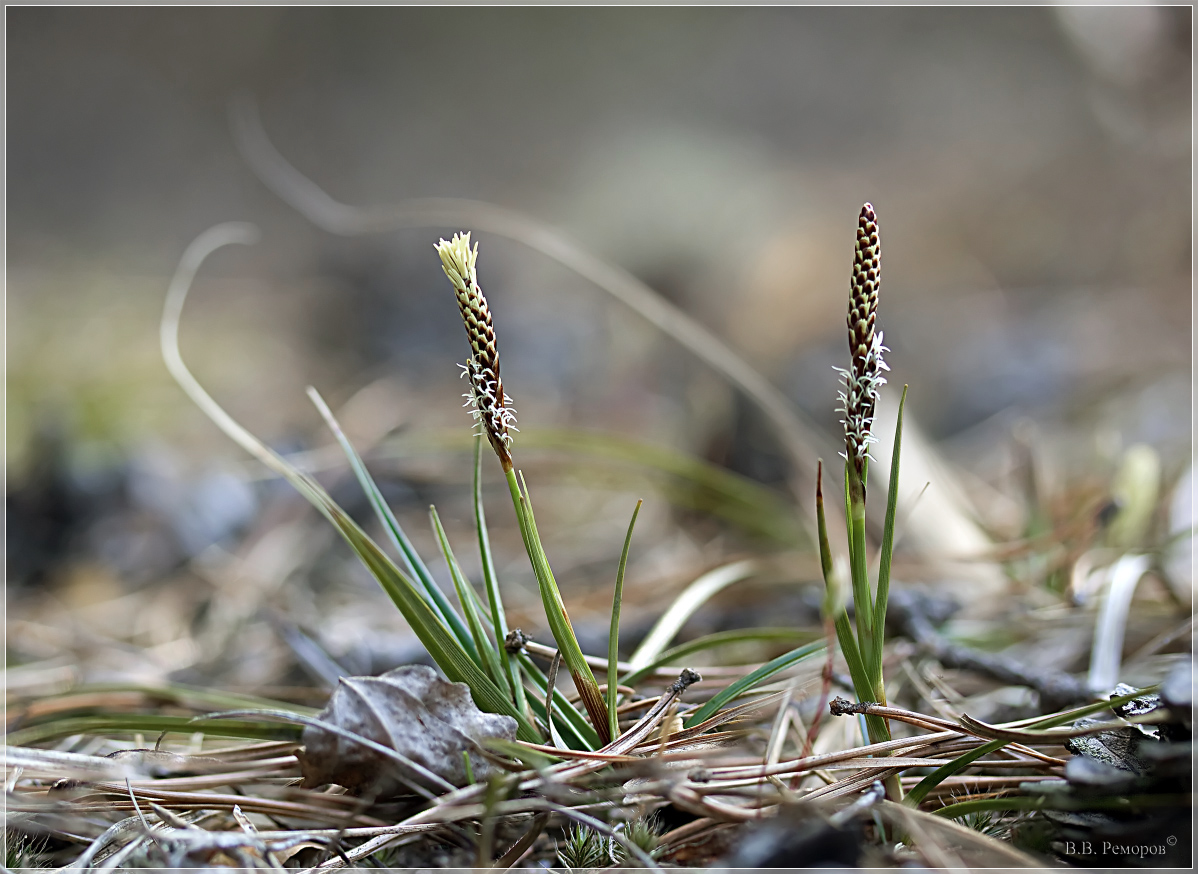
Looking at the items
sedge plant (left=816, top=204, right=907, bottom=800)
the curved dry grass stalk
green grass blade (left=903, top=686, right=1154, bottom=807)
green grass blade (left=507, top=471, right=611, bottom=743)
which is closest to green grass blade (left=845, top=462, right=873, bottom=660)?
sedge plant (left=816, top=204, right=907, bottom=800)

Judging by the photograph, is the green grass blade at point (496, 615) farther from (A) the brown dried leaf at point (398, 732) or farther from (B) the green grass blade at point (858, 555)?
(B) the green grass blade at point (858, 555)

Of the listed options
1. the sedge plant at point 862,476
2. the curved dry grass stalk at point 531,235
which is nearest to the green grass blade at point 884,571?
the sedge plant at point 862,476

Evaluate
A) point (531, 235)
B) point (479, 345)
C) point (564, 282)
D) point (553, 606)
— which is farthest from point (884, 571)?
point (564, 282)

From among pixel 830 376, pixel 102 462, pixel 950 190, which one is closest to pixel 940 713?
pixel 830 376

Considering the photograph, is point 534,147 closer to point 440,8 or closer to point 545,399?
point 440,8

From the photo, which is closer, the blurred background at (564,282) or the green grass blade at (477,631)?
the green grass blade at (477,631)

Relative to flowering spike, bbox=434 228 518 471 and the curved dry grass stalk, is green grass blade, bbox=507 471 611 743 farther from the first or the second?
the curved dry grass stalk

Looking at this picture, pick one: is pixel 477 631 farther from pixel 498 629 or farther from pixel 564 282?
pixel 564 282
